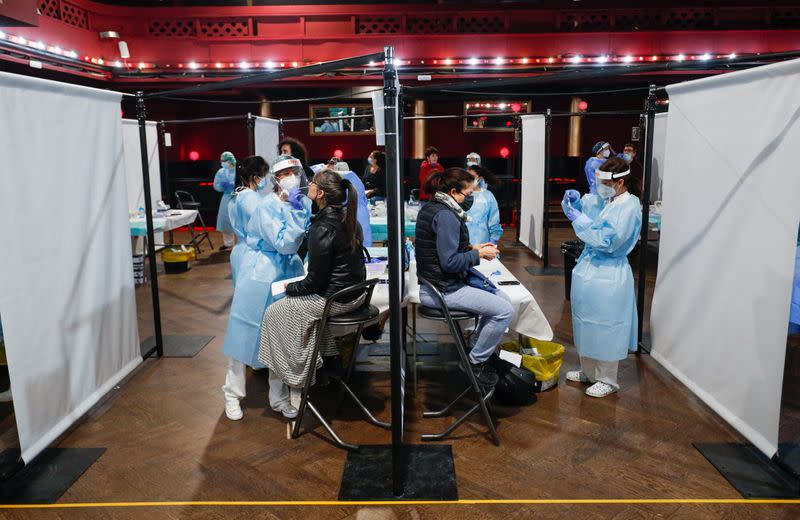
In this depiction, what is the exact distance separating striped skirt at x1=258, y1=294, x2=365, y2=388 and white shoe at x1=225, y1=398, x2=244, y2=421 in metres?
0.45

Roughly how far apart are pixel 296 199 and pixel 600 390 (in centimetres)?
221

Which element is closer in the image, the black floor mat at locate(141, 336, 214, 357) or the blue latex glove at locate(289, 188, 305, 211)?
the blue latex glove at locate(289, 188, 305, 211)

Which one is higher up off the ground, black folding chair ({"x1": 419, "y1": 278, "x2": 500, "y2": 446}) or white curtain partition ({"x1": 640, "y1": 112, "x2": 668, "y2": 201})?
white curtain partition ({"x1": 640, "y1": 112, "x2": 668, "y2": 201})

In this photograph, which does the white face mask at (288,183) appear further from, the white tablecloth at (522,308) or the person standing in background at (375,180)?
the person standing in background at (375,180)

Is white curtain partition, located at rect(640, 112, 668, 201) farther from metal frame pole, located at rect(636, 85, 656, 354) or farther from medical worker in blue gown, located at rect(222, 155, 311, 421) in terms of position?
medical worker in blue gown, located at rect(222, 155, 311, 421)

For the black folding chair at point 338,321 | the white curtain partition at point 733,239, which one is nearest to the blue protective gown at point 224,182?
the black folding chair at point 338,321

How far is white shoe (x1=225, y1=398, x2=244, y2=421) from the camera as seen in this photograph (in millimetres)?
3463

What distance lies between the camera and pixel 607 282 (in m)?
3.59

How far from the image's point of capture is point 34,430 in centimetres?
296

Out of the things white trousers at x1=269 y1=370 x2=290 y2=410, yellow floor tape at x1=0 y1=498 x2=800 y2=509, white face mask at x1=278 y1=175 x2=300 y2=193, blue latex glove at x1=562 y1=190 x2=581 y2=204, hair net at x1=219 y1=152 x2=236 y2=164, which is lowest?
yellow floor tape at x1=0 y1=498 x2=800 y2=509

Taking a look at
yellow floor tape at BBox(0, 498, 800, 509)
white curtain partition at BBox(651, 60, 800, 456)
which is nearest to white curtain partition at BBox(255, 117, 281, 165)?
white curtain partition at BBox(651, 60, 800, 456)

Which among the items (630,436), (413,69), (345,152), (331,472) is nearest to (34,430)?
(331,472)

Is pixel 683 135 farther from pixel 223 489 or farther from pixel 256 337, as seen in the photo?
pixel 223 489

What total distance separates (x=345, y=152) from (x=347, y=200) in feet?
35.6
